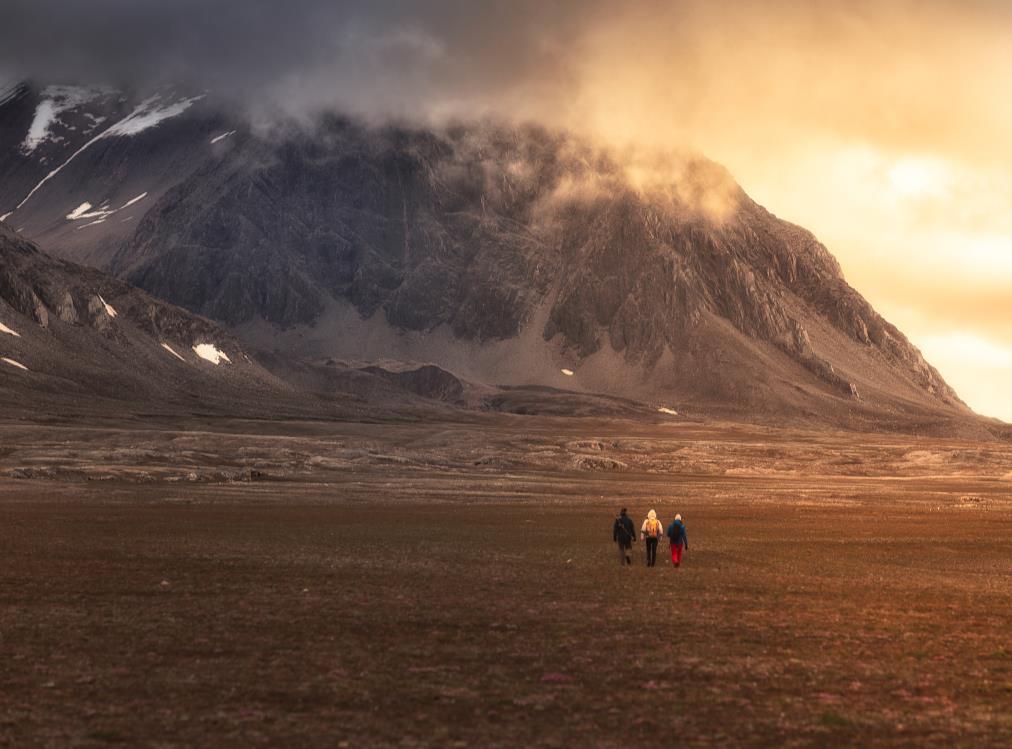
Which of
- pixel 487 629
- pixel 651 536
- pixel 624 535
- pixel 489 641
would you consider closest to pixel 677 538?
pixel 651 536

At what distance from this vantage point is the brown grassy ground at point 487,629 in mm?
15844

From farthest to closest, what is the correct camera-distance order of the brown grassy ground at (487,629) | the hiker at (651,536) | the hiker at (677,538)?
the hiker at (651,536) < the hiker at (677,538) < the brown grassy ground at (487,629)

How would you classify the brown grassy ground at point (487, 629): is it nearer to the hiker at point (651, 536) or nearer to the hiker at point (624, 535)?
the hiker at point (651, 536)

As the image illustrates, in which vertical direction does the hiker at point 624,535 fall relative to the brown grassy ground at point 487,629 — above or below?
above

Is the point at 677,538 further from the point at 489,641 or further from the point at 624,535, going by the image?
the point at 489,641

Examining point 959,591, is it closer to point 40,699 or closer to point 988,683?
point 988,683

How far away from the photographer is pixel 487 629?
2325cm

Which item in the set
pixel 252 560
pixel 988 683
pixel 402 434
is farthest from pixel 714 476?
pixel 988 683

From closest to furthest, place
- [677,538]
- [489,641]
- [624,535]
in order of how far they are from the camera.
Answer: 1. [489,641]
2. [677,538]
3. [624,535]

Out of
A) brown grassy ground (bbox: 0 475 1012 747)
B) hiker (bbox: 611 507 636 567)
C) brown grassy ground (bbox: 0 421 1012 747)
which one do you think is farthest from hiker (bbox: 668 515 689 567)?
hiker (bbox: 611 507 636 567)

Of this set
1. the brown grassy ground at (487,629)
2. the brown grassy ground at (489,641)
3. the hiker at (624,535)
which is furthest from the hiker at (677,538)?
the hiker at (624,535)

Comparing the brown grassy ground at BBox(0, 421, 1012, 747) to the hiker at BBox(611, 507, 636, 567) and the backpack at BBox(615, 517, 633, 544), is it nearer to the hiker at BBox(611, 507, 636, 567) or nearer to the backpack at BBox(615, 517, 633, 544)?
the hiker at BBox(611, 507, 636, 567)

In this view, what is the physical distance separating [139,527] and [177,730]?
34.9 metres

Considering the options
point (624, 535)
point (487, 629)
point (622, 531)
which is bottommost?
point (487, 629)
